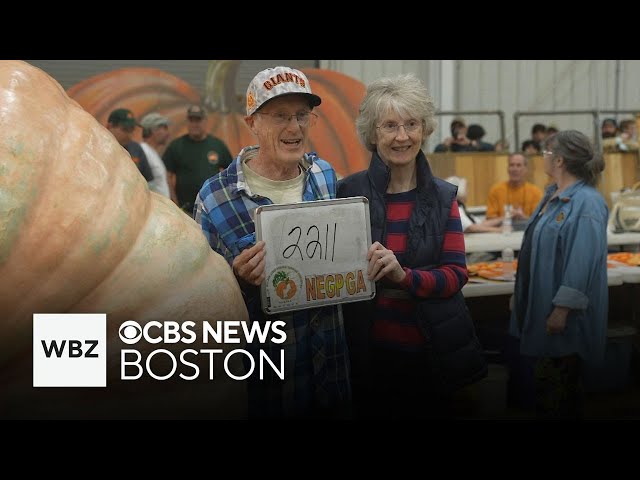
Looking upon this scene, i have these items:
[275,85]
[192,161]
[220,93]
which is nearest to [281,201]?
[275,85]

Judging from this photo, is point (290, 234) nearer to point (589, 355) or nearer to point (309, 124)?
point (309, 124)

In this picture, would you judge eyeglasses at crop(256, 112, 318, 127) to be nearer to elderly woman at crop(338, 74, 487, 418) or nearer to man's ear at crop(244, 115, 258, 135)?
man's ear at crop(244, 115, 258, 135)

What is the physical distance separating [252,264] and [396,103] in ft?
1.73

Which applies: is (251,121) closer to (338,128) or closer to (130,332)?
(130,332)

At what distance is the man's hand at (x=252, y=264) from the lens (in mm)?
1689

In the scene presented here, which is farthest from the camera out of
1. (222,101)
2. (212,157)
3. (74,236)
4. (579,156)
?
(222,101)

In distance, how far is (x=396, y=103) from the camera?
71.7 inches

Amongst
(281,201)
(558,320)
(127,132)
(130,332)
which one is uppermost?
(127,132)

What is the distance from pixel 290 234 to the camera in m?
1.72

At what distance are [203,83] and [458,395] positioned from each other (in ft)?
12.0

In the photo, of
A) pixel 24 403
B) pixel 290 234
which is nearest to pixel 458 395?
pixel 290 234

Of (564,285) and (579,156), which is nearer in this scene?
(564,285)
